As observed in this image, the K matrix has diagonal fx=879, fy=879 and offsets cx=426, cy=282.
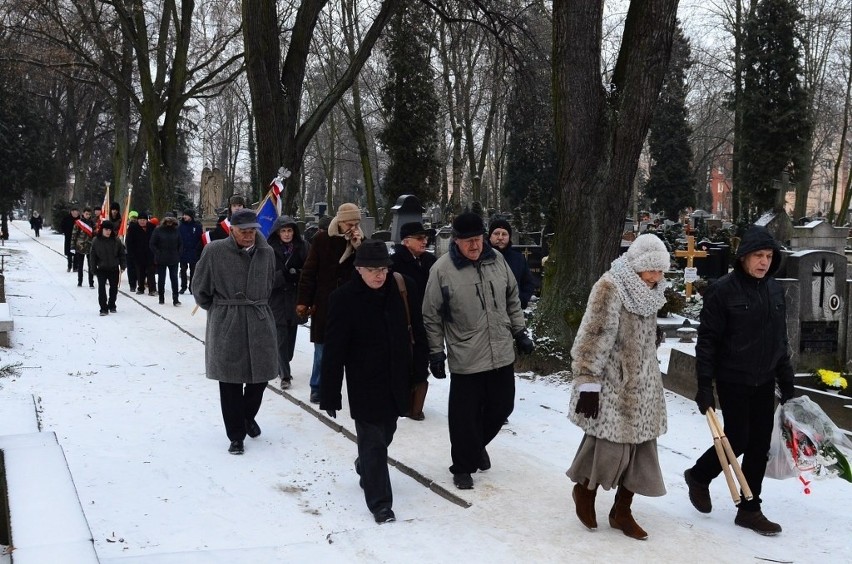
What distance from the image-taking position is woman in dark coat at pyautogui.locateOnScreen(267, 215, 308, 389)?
354 inches

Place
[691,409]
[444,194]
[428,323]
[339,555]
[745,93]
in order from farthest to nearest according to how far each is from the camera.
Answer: [444,194] → [745,93] → [691,409] → [428,323] → [339,555]

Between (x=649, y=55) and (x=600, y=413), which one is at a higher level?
(x=649, y=55)

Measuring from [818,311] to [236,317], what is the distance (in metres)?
5.83

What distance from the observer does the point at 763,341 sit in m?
5.27

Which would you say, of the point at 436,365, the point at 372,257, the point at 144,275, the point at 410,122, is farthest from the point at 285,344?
the point at 410,122

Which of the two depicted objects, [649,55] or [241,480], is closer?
[241,480]

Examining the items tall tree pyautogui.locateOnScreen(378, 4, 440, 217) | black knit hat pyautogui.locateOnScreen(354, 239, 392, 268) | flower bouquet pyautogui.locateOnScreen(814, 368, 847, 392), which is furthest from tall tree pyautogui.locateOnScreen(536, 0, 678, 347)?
tall tree pyautogui.locateOnScreen(378, 4, 440, 217)

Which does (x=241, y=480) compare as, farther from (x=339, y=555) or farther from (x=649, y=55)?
(x=649, y=55)

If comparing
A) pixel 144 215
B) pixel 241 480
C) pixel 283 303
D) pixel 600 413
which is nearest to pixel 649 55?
pixel 283 303

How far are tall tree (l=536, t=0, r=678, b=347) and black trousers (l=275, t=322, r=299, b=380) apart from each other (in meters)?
2.87

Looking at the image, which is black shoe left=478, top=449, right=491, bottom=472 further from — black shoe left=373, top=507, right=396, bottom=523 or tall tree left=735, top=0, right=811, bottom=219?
tall tree left=735, top=0, right=811, bottom=219

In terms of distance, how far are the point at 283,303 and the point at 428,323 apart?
3.32m

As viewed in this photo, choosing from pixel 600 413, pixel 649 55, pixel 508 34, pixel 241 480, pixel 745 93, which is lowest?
pixel 241 480

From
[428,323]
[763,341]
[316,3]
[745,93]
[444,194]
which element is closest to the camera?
[763,341]
